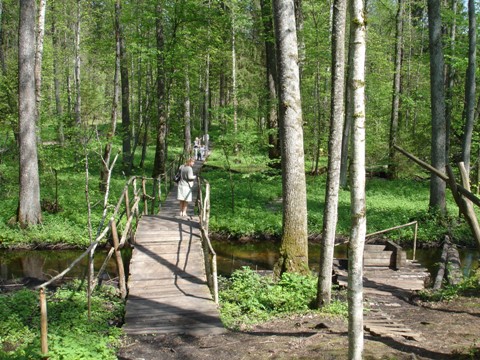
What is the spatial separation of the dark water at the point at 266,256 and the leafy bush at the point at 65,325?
5186mm

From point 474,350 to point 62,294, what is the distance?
6.88 meters

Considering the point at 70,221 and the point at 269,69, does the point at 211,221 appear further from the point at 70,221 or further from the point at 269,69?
the point at 269,69

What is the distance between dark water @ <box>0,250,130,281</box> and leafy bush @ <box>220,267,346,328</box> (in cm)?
435

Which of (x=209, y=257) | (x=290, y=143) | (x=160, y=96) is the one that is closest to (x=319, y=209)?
(x=290, y=143)

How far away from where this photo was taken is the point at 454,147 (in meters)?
24.6

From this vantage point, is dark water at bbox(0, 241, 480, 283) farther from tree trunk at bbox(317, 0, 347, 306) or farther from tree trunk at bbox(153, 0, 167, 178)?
tree trunk at bbox(153, 0, 167, 178)

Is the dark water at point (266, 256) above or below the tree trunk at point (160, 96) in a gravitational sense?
below

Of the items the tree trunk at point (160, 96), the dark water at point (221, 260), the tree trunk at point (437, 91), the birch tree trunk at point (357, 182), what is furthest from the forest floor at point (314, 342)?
the tree trunk at point (160, 96)

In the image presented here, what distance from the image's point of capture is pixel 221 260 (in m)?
14.0

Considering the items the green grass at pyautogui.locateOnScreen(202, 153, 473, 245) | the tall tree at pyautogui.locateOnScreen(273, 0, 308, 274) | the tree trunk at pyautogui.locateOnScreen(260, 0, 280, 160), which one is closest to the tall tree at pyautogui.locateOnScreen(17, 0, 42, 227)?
the green grass at pyautogui.locateOnScreen(202, 153, 473, 245)

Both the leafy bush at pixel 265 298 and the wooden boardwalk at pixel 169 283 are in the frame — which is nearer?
the wooden boardwalk at pixel 169 283

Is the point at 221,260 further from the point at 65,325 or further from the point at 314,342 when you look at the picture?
the point at 314,342

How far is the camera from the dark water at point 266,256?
530 inches

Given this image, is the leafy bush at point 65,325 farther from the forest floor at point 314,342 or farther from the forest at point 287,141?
the forest at point 287,141
